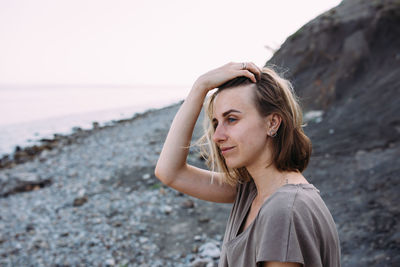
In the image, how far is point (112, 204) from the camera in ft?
29.6

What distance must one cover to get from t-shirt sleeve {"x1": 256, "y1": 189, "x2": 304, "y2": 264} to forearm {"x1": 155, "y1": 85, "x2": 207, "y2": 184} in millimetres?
1059

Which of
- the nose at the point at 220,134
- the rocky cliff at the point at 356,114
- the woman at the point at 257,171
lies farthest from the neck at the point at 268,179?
the rocky cliff at the point at 356,114

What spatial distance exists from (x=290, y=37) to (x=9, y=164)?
14.9 meters

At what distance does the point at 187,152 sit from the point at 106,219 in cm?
613

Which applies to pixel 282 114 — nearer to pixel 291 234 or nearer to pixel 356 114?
pixel 291 234

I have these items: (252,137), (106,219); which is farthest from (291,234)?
(106,219)

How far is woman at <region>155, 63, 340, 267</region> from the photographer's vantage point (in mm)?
1765

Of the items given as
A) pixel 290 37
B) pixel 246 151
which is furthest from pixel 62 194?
pixel 290 37

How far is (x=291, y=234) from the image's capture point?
5.61ft

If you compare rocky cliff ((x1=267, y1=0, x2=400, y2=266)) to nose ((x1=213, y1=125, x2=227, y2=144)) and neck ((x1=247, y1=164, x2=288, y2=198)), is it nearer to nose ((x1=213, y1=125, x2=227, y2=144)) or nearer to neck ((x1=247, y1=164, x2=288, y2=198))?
neck ((x1=247, y1=164, x2=288, y2=198))

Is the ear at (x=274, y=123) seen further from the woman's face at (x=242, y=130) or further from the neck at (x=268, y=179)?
the neck at (x=268, y=179)

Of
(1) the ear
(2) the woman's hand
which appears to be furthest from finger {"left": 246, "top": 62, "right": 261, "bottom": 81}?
(1) the ear

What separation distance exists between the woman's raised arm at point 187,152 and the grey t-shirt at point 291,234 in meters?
0.79

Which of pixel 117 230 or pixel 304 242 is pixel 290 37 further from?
pixel 304 242
